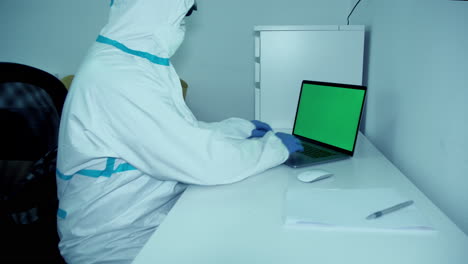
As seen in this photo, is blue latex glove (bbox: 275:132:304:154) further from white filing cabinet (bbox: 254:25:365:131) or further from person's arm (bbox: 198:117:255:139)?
white filing cabinet (bbox: 254:25:365:131)

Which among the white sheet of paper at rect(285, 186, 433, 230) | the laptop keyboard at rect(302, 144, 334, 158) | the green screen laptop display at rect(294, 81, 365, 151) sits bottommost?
the laptop keyboard at rect(302, 144, 334, 158)

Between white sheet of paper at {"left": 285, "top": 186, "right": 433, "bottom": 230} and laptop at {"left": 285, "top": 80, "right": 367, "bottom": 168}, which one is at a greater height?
laptop at {"left": 285, "top": 80, "right": 367, "bottom": 168}

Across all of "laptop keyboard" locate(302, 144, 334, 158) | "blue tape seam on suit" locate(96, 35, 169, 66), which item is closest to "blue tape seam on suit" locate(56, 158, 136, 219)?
"blue tape seam on suit" locate(96, 35, 169, 66)

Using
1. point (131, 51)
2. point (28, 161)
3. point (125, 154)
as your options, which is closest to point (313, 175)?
point (125, 154)

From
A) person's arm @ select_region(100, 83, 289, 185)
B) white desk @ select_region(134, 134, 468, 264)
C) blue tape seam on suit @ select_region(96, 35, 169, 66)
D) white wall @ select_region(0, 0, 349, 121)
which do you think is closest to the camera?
white desk @ select_region(134, 134, 468, 264)

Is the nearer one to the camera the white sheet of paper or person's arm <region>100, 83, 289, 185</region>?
the white sheet of paper

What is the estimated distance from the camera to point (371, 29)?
138 centimetres

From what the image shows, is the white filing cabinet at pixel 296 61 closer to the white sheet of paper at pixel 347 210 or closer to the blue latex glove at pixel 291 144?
the blue latex glove at pixel 291 144

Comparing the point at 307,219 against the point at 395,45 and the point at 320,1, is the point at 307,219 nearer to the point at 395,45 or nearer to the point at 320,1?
the point at 395,45

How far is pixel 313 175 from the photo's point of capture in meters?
0.93

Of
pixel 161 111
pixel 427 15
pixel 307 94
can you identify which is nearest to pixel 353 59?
pixel 307 94

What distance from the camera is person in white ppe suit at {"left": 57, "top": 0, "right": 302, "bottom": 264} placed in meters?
0.92

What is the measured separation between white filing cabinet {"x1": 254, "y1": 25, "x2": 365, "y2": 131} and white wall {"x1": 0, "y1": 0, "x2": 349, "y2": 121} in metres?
0.67

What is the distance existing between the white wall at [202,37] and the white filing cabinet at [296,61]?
0.67m
